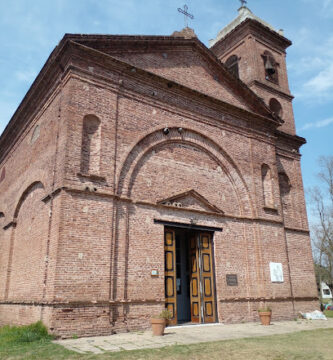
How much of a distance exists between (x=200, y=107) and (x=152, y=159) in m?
3.52

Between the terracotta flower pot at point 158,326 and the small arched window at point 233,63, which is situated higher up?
the small arched window at point 233,63

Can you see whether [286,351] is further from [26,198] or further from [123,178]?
[26,198]

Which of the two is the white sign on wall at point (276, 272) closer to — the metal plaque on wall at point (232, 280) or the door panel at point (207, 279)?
the metal plaque on wall at point (232, 280)

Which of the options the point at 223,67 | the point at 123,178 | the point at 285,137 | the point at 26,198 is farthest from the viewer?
the point at 285,137

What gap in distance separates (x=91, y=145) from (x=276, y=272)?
29.0ft

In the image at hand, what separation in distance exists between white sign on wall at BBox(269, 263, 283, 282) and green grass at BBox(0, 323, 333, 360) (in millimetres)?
4998

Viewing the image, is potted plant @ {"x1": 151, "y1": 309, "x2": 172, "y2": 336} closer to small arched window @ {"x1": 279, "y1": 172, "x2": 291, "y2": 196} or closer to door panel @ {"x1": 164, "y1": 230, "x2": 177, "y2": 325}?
door panel @ {"x1": 164, "y1": 230, "x2": 177, "y2": 325}

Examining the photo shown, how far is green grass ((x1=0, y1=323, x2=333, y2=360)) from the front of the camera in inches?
271

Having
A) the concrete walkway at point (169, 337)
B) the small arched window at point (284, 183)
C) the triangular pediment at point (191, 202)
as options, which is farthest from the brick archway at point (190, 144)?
the concrete walkway at point (169, 337)

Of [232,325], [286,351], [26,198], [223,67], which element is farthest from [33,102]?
[286,351]

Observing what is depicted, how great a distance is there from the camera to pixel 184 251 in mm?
14969

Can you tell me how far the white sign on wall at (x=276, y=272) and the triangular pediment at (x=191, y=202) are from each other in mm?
3116

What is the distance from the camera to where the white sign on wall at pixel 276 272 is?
47.6 ft

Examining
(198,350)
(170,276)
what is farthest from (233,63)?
(198,350)
